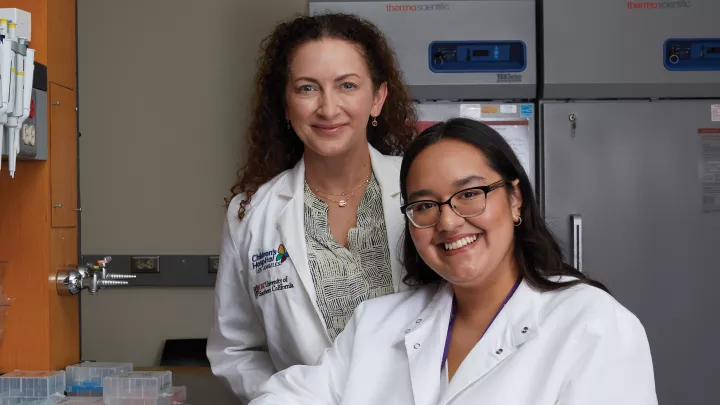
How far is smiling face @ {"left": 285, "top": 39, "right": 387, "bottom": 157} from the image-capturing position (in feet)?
5.28

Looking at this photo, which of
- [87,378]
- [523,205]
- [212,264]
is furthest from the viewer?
[212,264]

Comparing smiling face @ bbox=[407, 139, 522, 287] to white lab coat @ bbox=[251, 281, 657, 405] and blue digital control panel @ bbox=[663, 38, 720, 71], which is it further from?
blue digital control panel @ bbox=[663, 38, 720, 71]

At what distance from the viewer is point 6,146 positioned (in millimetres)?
1501

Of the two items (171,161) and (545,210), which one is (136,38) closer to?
(171,161)

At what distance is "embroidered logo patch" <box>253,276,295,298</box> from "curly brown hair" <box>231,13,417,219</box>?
0.63 ft

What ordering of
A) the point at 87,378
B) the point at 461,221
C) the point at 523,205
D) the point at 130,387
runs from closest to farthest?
the point at 461,221 < the point at 523,205 < the point at 130,387 < the point at 87,378

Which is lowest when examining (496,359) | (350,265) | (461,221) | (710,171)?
(496,359)

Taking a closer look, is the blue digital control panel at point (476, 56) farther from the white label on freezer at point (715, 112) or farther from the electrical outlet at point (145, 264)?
the electrical outlet at point (145, 264)

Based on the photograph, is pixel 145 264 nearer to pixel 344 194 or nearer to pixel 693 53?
pixel 344 194

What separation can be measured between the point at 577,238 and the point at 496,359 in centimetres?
143

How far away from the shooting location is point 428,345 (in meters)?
1.35

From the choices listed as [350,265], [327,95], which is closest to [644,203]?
[350,265]

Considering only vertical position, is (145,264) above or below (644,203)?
below

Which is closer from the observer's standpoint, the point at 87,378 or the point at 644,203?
the point at 87,378
